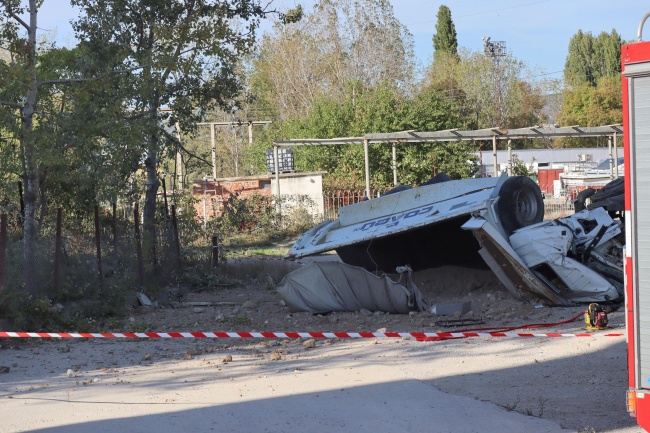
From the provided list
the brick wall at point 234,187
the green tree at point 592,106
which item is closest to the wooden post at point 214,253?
the brick wall at point 234,187

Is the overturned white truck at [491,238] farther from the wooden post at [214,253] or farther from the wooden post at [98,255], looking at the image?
the wooden post at [214,253]

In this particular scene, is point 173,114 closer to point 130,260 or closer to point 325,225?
point 130,260

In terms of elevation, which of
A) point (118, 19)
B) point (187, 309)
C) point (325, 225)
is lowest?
point (187, 309)

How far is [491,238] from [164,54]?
22.6 ft

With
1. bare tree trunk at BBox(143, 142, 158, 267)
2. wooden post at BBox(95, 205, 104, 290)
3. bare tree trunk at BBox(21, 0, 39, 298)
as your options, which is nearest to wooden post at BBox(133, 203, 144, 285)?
bare tree trunk at BBox(143, 142, 158, 267)

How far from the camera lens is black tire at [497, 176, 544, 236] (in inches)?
530

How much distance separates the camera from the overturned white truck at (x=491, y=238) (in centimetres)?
1248

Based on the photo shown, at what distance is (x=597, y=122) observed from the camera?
216 feet

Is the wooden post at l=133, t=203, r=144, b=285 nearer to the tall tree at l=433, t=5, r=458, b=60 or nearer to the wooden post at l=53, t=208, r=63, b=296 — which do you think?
the wooden post at l=53, t=208, r=63, b=296

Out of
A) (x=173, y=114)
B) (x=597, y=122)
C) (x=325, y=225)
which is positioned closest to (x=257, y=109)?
(x=597, y=122)

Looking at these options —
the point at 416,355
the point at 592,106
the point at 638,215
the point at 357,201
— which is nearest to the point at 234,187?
the point at 357,201

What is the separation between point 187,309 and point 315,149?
3110 centimetres

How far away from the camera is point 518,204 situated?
14.2 meters

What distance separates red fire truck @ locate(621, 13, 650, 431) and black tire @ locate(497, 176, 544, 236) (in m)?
7.59
